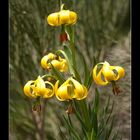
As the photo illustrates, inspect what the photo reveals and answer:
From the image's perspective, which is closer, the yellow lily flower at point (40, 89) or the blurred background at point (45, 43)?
the yellow lily flower at point (40, 89)

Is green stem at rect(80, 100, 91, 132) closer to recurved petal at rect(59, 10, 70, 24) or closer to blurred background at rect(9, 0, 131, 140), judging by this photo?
recurved petal at rect(59, 10, 70, 24)

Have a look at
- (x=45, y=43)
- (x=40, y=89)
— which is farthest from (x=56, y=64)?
(x=45, y=43)

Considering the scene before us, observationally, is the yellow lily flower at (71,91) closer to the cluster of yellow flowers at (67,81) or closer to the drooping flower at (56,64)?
the cluster of yellow flowers at (67,81)

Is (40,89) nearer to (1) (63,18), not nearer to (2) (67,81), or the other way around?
(2) (67,81)

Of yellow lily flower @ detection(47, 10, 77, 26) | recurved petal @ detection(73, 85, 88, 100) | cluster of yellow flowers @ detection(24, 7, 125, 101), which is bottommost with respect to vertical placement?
recurved petal @ detection(73, 85, 88, 100)

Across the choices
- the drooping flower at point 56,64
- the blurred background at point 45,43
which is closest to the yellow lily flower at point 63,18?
the drooping flower at point 56,64

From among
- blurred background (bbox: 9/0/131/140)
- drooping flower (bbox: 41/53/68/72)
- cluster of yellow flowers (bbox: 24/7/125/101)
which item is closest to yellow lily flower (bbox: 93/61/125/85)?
cluster of yellow flowers (bbox: 24/7/125/101)
